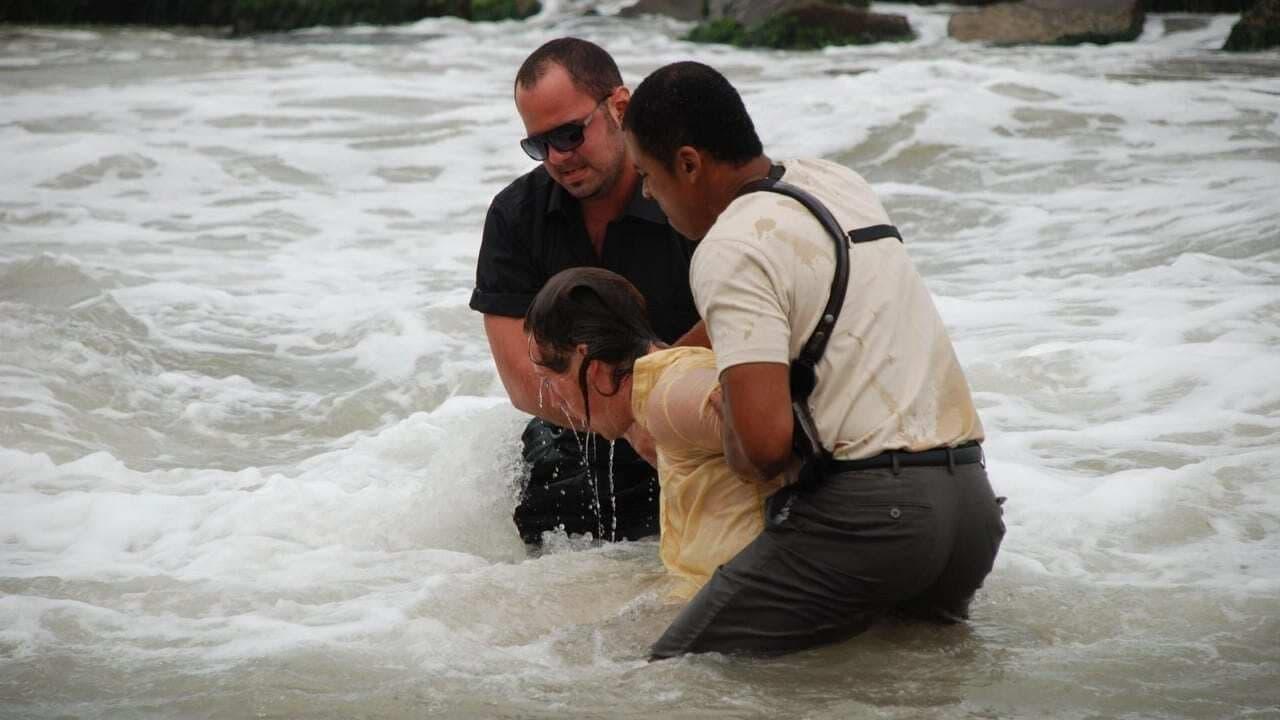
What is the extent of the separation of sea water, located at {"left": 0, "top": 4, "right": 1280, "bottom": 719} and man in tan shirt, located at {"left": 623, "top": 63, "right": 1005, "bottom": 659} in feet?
1.00

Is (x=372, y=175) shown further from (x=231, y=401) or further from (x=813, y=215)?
(x=813, y=215)

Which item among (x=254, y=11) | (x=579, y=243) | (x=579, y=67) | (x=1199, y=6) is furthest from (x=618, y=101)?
(x=254, y=11)

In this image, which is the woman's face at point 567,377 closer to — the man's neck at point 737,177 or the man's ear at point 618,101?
the man's neck at point 737,177

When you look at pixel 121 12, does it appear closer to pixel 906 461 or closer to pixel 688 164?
pixel 688 164

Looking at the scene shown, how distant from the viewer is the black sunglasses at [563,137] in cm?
454

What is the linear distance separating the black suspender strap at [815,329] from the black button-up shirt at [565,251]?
134 centimetres

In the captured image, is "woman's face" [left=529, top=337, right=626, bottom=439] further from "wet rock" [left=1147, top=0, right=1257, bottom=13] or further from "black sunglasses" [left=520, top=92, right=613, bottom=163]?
"wet rock" [left=1147, top=0, right=1257, bottom=13]

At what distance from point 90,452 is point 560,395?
313 cm

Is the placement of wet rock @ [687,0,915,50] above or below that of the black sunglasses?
below

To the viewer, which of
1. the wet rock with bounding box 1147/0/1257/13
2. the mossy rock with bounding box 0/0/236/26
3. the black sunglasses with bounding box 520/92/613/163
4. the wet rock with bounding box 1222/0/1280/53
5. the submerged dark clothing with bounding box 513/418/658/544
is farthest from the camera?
the mossy rock with bounding box 0/0/236/26

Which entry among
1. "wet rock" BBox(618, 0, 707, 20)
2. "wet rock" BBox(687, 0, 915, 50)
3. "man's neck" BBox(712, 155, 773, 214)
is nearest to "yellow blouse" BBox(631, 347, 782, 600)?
"man's neck" BBox(712, 155, 773, 214)

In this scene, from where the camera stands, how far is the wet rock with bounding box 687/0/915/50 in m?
20.8

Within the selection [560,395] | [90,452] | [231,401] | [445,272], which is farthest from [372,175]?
[560,395]

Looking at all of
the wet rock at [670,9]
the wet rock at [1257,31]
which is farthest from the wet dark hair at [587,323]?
the wet rock at [670,9]
